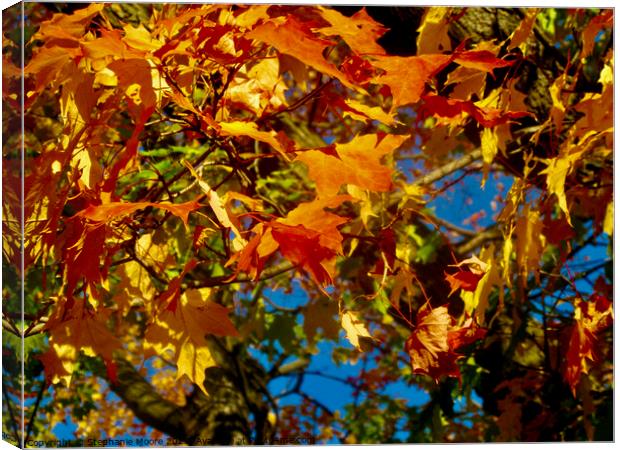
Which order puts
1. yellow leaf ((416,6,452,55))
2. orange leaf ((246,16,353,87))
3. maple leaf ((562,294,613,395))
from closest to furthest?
orange leaf ((246,16,353,87)) → yellow leaf ((416,6,452,55)) → maple leaf ((562,294,613,395))

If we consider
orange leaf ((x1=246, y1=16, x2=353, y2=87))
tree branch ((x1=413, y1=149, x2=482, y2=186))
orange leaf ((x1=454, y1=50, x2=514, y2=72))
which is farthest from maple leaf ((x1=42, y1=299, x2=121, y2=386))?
tree branch ((x1=413, y1=149, x2=482, y2=186))

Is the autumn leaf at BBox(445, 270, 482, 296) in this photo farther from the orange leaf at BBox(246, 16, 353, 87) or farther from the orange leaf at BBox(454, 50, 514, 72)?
the orange leaf at BBox(246, 16, 353, 87)

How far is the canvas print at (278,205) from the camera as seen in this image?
112 centimetres

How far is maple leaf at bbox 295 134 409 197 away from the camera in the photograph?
3.62ft

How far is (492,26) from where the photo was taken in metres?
1.65

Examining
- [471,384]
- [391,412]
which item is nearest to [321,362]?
[391,412]

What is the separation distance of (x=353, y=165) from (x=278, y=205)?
2.29ft

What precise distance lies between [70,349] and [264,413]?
3.77ft

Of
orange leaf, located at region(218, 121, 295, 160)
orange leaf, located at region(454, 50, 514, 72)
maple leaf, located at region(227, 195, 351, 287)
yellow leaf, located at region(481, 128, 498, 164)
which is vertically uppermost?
yellow leaf, located at region(481, 128, 498, 164)

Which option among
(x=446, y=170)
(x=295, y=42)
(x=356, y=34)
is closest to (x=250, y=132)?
(x=295, y=42)

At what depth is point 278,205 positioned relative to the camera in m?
1.81

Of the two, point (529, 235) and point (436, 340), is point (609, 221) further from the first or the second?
point (436, 340)

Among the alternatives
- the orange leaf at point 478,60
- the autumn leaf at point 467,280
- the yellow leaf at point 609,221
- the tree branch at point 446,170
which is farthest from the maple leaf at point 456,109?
the tree branch at point 446,170

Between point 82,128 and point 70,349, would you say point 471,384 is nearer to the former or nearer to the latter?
point 70,349
